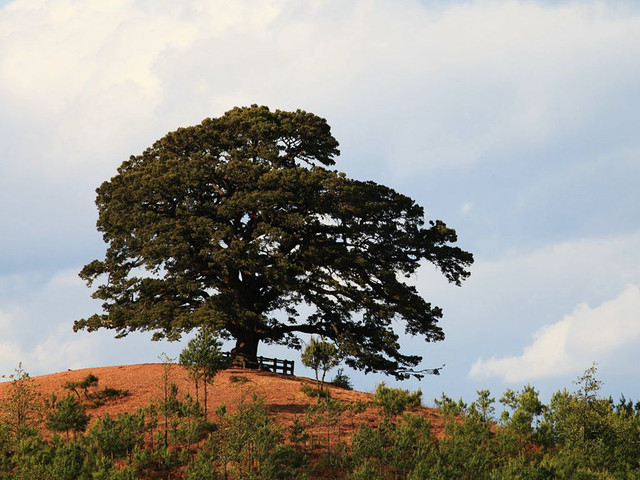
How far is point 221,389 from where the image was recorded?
127 ft

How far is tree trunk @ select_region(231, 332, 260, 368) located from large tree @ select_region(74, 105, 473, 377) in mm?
80

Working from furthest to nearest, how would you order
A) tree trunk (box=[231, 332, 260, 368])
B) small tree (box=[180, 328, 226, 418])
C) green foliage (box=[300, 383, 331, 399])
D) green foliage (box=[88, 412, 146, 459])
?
tree trunk (box=[231, 332, 260, 368]) → green foliage (box=[300, 383, 331, 399]) → small tree (box=[180, 328, 226, 418]) → green foliage (box=[88, 412, 146, 459])

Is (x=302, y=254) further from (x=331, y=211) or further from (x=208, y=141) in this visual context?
(x=208, y=141)

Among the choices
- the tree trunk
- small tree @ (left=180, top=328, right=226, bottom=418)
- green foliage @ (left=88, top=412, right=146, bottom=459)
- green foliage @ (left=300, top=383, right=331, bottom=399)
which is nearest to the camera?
green foliage @ (left=88, top=412, right=146, bottom=459)

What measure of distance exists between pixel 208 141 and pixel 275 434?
21727mm

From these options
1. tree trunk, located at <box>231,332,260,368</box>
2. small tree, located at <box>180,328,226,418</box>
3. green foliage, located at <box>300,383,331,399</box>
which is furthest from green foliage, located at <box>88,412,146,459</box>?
tree trunk, located at <box>231,332,260,368</box>

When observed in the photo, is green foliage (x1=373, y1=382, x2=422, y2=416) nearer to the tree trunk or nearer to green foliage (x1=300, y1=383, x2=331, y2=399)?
green foliage (x1=300, y1=383, x2=331, y2=399)

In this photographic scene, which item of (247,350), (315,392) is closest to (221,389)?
(315,392)

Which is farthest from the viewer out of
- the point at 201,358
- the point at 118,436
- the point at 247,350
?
the point at 247,350

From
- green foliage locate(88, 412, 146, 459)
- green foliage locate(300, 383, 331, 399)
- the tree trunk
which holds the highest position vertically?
the tree trunk

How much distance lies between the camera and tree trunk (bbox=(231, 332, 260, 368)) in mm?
44125

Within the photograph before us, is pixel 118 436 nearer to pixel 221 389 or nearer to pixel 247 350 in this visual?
pixel 221 389

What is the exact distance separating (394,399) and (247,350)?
11.6 meters

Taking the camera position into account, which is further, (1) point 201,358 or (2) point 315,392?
(2) point 315,392
